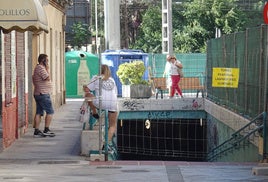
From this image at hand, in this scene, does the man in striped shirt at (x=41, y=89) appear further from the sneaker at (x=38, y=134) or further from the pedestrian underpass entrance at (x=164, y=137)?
the pedestrian underpass entrance at (x=164, y=137)

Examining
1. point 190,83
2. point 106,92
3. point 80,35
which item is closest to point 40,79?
point 106,92

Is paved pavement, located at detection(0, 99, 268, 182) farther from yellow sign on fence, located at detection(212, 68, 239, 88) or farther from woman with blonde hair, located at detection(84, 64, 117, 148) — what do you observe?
yellow sign on fence, located at detection(212, 68, 239, 88)

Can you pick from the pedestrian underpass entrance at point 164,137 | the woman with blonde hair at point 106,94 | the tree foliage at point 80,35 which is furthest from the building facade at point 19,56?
the tree foliage at point 80,35

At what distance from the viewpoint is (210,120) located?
1054 inches

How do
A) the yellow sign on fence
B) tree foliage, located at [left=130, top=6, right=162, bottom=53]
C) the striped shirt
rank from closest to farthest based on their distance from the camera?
1. the striped shirt
2. the yellow sign on fence
3. tree foliage, located at [left=130, top=6, right=162, bottom=53]

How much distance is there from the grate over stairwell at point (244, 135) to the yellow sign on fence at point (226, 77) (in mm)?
1684

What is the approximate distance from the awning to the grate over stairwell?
4.38 m

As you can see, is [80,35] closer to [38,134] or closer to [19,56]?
[19,56]

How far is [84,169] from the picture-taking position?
14.1m

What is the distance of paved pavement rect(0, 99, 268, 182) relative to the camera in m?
13.0

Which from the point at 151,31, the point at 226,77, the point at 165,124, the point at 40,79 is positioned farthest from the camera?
the point at 151,31

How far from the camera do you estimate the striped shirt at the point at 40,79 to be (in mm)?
19047

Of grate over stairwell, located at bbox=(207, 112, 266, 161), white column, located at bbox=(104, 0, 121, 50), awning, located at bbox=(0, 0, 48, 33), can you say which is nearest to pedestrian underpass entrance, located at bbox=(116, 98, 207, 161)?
grate over stairwell, located at bbox=(207, 112, 266, 161)

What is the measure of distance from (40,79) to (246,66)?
15.4 ft
